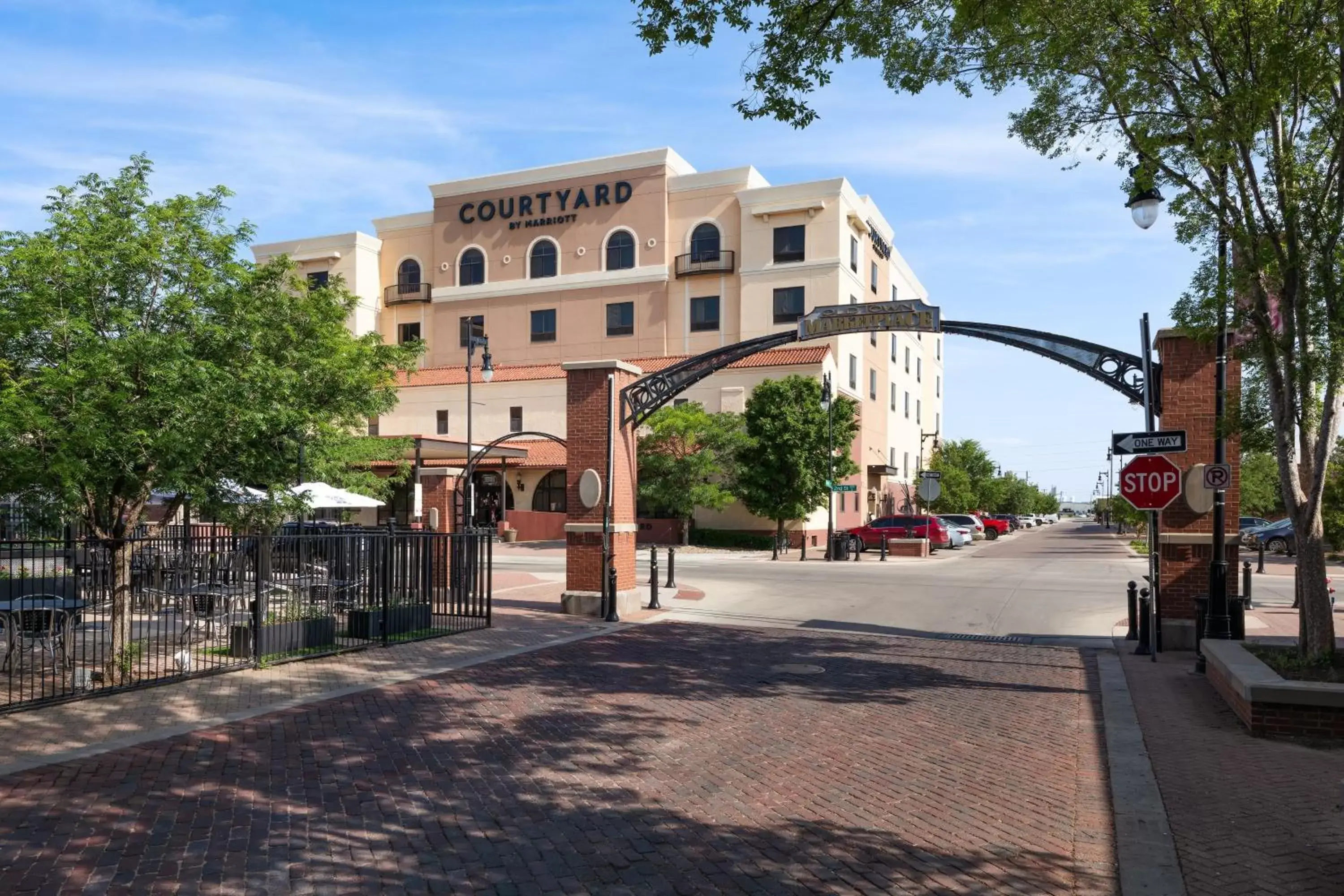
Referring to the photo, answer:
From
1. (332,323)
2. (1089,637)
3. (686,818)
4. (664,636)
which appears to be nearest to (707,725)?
(686,818)

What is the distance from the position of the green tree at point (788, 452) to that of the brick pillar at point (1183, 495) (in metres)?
24.2

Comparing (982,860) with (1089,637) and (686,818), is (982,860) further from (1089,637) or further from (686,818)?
(1089,637)

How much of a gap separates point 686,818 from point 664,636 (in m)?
8.29

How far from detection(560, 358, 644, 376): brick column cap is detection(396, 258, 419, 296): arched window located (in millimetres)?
37411

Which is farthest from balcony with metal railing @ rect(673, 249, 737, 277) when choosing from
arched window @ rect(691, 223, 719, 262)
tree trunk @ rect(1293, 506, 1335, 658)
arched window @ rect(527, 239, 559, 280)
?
tree trunk @ rect(1293, 506, 1335, 658)

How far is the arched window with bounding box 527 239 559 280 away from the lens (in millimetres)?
48844

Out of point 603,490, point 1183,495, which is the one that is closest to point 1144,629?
point 1183,495

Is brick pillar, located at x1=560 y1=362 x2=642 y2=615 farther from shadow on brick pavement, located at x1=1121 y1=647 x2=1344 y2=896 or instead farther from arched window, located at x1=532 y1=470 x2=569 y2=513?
arched window, located at x1=532 y1=470 x2=569 y2=513

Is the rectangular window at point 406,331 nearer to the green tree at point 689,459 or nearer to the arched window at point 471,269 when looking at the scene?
the arched window at point 471,269

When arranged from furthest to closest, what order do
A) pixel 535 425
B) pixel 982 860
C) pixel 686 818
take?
1. pixel 535 425
2. pixel 686 818
3. pixel 982 860

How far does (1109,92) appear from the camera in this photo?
1027cm

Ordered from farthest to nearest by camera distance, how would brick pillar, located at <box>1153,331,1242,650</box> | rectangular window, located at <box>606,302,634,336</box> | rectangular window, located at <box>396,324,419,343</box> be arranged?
rectangular window, located at <box>396,324,419,343</box>, rectangular window, located at <box>606,302,634,336</box>, brick pillar, located at <box>1153,331,1242,650</box>

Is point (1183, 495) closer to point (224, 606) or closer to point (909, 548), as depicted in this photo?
point (224, 606)

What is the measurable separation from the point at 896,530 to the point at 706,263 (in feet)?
51.1
